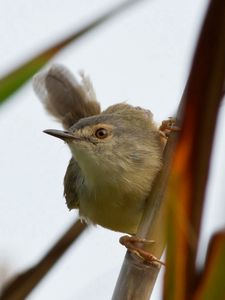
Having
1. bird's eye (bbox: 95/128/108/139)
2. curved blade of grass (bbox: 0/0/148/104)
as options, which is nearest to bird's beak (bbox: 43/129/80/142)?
bird's eye (bbox: 95/128/108/139)

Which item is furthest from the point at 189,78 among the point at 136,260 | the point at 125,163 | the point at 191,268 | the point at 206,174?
the point at 125,163

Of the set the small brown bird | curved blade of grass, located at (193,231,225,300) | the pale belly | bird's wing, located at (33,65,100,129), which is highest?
bird's wing, located at (33,65,100,129)

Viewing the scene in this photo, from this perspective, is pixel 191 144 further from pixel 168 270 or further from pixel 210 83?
pixel 168 270

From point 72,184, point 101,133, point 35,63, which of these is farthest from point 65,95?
point 35,63

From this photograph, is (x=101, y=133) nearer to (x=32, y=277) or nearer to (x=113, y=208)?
(x=113, y=208)

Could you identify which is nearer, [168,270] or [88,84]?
[168,270]

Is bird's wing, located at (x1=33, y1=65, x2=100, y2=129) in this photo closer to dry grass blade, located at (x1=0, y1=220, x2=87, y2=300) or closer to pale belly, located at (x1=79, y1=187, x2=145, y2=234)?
pale belly, located at (x1=79, y1=187, x2=145, y2=234)
